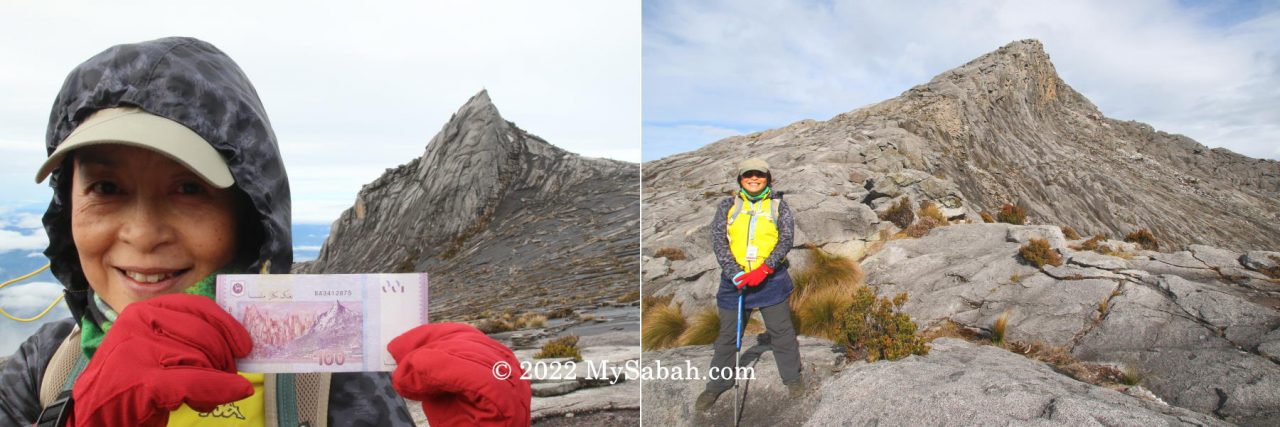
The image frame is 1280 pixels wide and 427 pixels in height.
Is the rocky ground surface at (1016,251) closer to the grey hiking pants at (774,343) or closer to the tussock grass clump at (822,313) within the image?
the grey hiking pants at (774,343)

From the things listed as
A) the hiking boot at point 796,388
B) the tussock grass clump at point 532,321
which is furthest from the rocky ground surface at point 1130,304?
the tussock grass clump at point 532,321

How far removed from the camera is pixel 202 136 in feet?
4.84

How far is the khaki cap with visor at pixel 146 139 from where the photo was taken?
1.31 meters

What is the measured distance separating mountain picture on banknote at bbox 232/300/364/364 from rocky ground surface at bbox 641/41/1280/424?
4719mm

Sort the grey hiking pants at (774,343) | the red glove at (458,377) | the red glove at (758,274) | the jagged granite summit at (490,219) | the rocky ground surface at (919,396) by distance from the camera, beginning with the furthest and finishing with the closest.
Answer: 1. the jagged granite summit at (490,219)
2. the grey hiking pants at (774,343)
3. the red glove at (758,274)
4. the rocky ground surface at (919,396)
5. the red glove at (458,377)

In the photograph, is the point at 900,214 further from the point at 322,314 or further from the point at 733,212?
the point at 322,314

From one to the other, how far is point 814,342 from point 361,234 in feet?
116

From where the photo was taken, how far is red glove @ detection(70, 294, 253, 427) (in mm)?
1052

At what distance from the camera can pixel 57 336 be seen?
5.96 ft

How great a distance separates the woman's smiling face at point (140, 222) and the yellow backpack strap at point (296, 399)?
0.38 meters

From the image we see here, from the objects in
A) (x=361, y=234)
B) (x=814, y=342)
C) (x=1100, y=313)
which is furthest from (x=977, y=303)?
(x=361, y=234)

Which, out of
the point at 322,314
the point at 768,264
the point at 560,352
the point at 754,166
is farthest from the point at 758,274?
the point at 322,314

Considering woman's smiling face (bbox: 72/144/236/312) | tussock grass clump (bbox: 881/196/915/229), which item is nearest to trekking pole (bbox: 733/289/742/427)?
woman's smiling face (bbox: 72/144/236/312)

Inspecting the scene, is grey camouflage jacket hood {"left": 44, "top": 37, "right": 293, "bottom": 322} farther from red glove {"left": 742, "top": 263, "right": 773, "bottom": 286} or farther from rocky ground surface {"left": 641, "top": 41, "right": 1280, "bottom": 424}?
rocky ground surface {"left": 641, "top": 41, "right": 1280, "bottom": 424}
